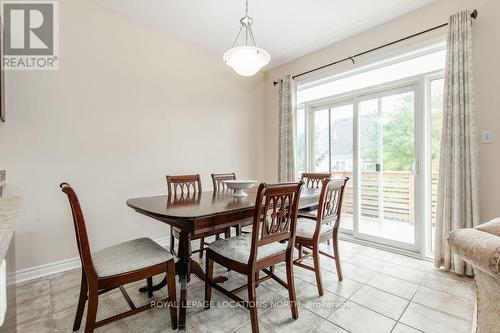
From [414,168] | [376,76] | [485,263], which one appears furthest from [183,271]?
[376,76]

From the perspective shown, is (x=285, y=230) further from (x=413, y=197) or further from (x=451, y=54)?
(x=451, y=54)

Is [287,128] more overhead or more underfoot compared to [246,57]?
more underfoot

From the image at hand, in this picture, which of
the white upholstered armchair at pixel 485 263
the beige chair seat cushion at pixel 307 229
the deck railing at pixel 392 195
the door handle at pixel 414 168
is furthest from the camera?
the deck railing at pixel 392 195

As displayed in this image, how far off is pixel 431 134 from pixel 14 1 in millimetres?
4374

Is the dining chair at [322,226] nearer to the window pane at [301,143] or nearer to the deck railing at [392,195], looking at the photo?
the deck railing at [392,195]

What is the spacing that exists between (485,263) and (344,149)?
278 cm

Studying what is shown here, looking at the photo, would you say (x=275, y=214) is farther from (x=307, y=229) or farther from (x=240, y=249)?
(x=307, y=229)

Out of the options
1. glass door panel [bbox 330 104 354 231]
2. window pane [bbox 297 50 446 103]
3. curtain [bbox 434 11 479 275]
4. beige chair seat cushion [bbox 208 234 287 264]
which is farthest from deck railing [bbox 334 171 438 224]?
beige chair seat cushion [bbox 208 234 287 264]

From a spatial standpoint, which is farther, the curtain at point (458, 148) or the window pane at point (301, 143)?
the window pane at point (301, 143)

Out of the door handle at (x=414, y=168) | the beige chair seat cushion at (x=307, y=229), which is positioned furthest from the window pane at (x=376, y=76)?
the beige chair seat cushion at (x=307, y=229)

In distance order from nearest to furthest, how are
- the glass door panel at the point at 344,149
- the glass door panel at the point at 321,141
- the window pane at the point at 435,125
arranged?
the window pane at the point at 435,125
the glass door panel at the point at 344,149
the glass door panel at the point at 321,141

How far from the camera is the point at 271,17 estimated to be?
278 cm

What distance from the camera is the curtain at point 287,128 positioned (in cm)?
370

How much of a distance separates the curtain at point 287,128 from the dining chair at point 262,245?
207 cm
